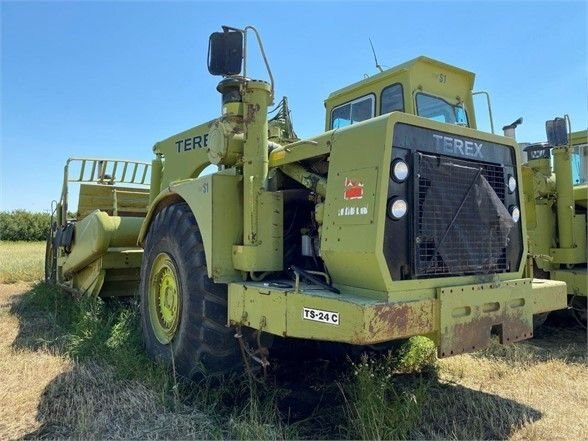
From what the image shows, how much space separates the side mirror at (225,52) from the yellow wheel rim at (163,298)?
1.62m

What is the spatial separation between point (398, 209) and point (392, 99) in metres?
2.02

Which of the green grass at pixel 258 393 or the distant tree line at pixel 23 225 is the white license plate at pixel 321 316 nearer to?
the green grass at pixel 258 393

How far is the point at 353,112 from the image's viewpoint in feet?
16.4

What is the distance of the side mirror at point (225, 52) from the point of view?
345 cm

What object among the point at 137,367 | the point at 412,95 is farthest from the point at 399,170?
the point at 137,367

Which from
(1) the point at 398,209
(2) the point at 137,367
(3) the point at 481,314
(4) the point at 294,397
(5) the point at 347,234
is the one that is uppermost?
(1) the point at 398,209

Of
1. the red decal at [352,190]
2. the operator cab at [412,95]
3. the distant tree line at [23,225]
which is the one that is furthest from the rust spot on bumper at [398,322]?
the distant tree line at [23,225]

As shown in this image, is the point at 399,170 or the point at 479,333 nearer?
the point at 399,170

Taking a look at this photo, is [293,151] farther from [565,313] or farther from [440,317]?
[565,313]

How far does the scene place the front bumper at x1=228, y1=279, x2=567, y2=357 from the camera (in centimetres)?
273

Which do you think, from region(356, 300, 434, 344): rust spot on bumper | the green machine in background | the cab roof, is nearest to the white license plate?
region(356, 300, 434, 344): rust spot on bumper

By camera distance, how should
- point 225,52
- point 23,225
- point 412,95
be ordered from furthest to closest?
point 23,225 → point 412,95 → point 225,52

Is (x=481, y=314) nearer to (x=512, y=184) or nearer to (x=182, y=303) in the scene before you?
(x=512, y=184)

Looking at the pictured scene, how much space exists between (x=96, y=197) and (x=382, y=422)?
18.6 ft
